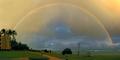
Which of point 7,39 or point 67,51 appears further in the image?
point 7,39

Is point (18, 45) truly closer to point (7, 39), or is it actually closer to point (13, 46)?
point (13, 46)

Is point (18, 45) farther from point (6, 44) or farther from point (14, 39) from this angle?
point (14, 39)

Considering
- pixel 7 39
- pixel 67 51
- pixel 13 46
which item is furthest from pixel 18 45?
pixel 67 51

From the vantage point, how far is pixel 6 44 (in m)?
181

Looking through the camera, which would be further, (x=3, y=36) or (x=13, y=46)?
(x=3, y=36)

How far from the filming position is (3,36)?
195 meters

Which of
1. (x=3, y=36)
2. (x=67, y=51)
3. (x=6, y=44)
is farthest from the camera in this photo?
(x=3, y=36)

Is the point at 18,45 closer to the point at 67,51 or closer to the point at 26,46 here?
the point at 26,46

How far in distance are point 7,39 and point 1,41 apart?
4072mm

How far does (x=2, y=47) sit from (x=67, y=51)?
137ft

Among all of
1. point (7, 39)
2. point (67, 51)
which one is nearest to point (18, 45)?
point (7, 39)

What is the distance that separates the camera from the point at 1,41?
189m

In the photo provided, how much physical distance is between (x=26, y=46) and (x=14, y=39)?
87.6 ft

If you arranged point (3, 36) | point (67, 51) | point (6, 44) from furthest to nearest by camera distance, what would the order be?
point (3, 36) < point (6, 44) < point (67, 51)
